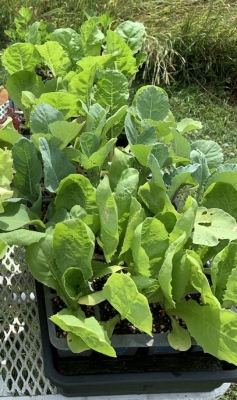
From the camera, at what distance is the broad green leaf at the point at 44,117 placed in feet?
2.49

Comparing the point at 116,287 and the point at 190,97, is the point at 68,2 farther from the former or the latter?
the point at 116,287

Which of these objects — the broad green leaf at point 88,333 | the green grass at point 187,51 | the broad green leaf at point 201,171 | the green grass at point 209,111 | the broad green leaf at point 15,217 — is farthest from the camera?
the green grass at point 187,51

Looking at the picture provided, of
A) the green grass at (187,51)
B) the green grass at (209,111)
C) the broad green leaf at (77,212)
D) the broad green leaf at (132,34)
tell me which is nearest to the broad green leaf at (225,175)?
the broad green leaf at (77,212)

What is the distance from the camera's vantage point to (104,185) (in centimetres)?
64

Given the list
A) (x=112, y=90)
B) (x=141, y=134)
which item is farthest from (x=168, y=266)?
(x=112, y=90)

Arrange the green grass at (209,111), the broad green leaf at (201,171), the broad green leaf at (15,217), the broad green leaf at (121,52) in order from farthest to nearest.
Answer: the green grass at (209,111), the broad green leaf at (121,52), the broad green leaf at (201,171), the broad green leaf at (15,217)

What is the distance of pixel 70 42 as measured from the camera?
105 cm

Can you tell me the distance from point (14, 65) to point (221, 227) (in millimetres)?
532

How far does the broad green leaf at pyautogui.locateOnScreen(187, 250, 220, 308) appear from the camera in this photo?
2.03 feet

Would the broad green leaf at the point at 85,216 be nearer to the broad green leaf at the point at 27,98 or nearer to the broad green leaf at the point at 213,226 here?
the broad green leaf at the point at 213,226

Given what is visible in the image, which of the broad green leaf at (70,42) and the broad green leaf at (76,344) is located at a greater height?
the broad green leaf at (70,42)

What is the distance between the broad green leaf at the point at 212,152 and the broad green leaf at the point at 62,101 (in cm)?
22

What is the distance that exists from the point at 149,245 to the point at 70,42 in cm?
57

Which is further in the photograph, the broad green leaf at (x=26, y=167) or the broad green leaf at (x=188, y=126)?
the broad green leaf at (x=188, y=126)
